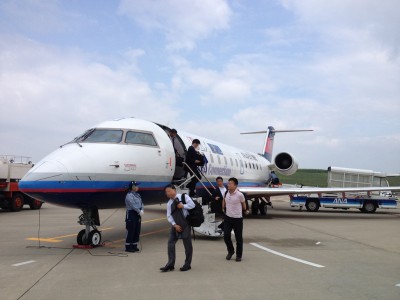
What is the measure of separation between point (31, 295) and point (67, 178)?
3086 millimetres

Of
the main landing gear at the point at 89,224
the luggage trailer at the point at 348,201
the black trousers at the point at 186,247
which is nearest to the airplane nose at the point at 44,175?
the main landing gear at the point at 89,224

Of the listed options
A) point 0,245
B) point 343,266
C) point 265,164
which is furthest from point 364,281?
point 265,164

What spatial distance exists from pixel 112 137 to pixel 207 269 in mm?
4319

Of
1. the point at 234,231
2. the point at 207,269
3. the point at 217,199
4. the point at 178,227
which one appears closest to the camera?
the point at 178,227

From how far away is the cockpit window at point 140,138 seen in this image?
10019 millimetres

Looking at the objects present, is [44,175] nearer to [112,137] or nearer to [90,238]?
[90,238]

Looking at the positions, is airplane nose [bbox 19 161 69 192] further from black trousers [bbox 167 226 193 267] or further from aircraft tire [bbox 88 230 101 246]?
black trousers [bbox 167 226 193 267]

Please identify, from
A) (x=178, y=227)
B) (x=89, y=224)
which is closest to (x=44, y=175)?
(x=89, y=224)

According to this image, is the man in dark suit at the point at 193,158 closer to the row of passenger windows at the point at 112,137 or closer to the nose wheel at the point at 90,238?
the row of passenger windows at the point at 112,137

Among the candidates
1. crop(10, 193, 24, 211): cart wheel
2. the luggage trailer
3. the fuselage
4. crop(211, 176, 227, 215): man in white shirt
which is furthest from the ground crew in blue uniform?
the luggage trailer

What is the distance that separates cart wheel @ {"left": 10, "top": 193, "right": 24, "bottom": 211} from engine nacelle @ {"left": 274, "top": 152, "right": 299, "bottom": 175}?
14919 mm

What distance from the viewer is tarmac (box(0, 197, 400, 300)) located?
18.6ft

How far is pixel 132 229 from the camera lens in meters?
8.84

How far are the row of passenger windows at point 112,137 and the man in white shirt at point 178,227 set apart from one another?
9.98 ft
